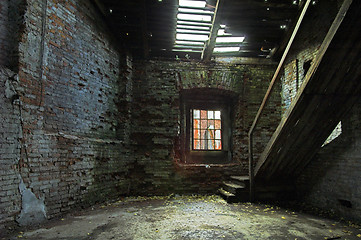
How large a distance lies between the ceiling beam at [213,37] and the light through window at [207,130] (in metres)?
→ 1.66

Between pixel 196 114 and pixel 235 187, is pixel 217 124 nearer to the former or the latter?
pixel 196 114

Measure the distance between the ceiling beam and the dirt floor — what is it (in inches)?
151

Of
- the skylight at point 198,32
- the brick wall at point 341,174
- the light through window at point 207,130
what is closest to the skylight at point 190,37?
the skylight at point 198,32

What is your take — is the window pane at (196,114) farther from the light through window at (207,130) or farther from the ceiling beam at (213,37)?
the ceiling beam at (213,37)

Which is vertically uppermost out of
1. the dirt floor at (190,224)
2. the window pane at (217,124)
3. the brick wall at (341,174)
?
the window pane at (217,124)

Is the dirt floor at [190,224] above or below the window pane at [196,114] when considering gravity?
below

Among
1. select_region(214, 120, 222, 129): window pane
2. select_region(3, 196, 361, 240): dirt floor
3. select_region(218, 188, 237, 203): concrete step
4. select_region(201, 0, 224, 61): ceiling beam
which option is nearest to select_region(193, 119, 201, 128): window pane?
select_region(214, 120, 222, 129): window pane

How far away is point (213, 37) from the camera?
595cm

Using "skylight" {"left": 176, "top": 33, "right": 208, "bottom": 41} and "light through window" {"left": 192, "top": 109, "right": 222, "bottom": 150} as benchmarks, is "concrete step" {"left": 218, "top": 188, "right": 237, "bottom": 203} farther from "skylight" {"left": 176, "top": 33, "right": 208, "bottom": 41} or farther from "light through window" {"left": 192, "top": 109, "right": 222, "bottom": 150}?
"skylight" {"left": 176, "top": 33, "right": 208, "bottom": 41}

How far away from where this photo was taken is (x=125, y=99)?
6094 millimetres

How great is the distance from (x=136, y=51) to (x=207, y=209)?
434 cm

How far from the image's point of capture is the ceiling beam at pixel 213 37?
207 inches

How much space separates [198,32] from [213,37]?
0.41m

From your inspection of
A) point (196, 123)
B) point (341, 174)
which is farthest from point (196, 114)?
point (341, 174)
